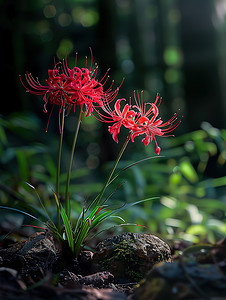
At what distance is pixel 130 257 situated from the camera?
3.10 ft

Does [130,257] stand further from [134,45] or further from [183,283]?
[134,45]

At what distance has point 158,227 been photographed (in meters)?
1.89

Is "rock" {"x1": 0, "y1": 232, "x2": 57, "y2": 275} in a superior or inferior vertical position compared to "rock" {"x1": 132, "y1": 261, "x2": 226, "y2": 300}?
inferior

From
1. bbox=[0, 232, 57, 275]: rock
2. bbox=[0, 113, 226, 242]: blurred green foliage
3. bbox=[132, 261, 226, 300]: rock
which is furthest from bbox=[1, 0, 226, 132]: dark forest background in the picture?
bbox=[132, 261, 226, 300]: rock

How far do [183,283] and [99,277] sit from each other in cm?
25

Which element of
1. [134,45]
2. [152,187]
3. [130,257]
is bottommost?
[152,187]

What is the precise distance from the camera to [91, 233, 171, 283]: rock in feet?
3.07

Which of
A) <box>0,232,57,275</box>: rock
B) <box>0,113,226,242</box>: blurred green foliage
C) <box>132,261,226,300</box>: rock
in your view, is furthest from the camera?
<box>0,113,226,242</box>: blurred green foliage

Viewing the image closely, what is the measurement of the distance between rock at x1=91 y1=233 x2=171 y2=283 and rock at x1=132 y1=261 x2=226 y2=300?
0.62 feet

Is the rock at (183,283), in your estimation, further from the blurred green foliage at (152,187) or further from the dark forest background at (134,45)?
the dark forest background at (134,45)

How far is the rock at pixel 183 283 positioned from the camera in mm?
657

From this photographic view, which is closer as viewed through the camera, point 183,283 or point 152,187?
point 183,283

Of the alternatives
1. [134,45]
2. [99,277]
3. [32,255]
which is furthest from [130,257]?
[134,45]

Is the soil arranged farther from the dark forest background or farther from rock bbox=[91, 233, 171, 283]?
the dark forest background
